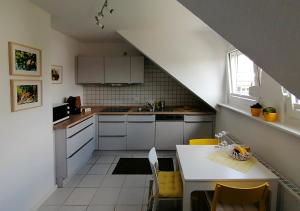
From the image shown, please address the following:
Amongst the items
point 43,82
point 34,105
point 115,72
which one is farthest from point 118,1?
point 115,72

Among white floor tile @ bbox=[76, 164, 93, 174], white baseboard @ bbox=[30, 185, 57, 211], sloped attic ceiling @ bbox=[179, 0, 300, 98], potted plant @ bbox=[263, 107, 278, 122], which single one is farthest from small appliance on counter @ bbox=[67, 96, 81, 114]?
sloped attic ceiling @ bbox=[179, 0, 300, 98]

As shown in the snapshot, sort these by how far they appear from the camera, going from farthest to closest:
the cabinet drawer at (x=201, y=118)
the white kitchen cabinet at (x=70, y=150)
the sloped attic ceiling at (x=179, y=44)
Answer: the cabinet drawer at (x=201, y=118) < the sloped attic ceiling at (x=179, y=44) < the white kitchen cabinet at (x=70, y=150)

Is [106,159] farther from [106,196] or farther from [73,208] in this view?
[73,208]

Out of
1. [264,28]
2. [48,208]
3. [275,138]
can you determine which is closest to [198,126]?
[275,138]

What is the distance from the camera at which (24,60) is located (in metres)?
2.50

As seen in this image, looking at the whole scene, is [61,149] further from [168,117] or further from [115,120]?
[168,117]

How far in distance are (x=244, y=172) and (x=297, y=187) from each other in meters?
0.40

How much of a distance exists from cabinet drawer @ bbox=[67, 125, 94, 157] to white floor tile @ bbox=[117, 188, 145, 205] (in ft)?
3.07

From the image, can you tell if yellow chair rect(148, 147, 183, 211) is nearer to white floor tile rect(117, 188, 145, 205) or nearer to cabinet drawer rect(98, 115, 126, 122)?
white floor tile rect(117, 188, 145, 205)

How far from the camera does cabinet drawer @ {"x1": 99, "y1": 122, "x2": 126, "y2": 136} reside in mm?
4699

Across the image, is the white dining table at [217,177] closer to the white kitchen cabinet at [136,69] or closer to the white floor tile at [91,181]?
the white floor tile at [91,181]

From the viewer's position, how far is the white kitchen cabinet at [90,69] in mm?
4984

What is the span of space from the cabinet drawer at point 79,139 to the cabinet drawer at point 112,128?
0.82ft

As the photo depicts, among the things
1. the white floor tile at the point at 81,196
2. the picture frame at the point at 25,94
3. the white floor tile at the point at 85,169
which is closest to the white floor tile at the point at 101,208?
the white floor tile at the point at 81,196
